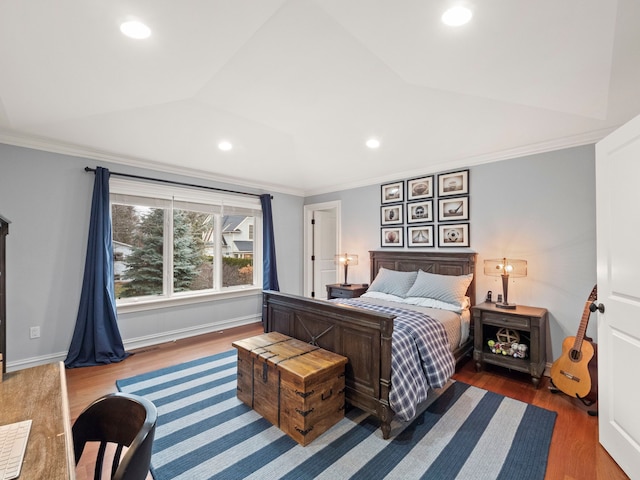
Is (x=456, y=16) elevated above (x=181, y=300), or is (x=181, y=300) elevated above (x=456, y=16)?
(x=456, y=16)

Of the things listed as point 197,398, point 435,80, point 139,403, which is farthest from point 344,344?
point 435,80

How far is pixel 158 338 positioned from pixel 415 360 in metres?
3.39

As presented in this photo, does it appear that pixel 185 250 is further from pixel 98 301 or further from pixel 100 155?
pixel 100 155

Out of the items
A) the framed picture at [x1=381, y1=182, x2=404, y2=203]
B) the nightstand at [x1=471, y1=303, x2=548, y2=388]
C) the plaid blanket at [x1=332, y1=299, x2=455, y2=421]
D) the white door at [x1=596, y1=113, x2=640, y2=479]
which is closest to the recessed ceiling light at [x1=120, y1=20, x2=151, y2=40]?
the plaid blanket at [x1=332, y1=299, x2=455, y2=421]

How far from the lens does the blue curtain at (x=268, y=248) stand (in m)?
5.04

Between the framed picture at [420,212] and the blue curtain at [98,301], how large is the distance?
12.7 ft

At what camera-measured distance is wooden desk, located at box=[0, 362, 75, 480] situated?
0.82 metres

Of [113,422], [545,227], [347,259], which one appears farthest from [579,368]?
[113,422]

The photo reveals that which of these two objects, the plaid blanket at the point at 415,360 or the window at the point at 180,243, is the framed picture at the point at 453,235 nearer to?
the plaid blanket at the point at 415,360

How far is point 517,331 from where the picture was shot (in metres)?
3.16

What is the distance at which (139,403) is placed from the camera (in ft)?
3.29

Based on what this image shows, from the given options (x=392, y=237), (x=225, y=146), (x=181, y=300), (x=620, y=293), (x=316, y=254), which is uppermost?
(x=225, y=146)

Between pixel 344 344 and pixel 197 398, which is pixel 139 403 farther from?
pixel 197 398

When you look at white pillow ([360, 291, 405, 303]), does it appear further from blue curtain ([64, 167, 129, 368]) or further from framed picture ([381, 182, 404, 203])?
blue curtain ([64, 167, 129, 368])
